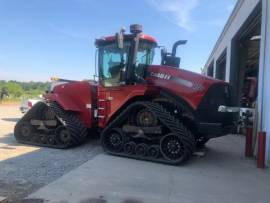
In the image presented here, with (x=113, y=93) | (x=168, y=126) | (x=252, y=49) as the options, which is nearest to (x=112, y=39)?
(x=113, y=93)

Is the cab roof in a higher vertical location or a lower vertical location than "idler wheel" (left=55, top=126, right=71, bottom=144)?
higher

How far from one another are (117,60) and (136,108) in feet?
4.68

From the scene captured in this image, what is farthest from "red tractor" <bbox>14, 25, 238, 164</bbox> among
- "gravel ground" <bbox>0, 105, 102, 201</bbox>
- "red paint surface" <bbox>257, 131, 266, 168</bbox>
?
"red paint surface" <bbox>257, 131, 266, 168</bbox>

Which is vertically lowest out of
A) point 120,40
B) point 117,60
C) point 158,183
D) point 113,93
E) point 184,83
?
point 158,183

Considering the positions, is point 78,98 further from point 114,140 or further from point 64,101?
point 114,140

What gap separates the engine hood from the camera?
732 centimetres

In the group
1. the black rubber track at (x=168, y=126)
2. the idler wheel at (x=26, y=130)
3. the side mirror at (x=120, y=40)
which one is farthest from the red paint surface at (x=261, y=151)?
the idler wheel at (x=26, y=130)

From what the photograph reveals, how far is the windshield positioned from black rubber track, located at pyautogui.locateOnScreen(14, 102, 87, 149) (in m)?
1.35

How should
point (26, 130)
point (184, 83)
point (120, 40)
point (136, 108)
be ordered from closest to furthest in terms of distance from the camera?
1. point (184, 83)
2. point (120, 40)
3. point (136, 108)
4. point (26, 130)

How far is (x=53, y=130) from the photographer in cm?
918

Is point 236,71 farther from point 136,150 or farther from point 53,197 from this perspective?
point 53,197

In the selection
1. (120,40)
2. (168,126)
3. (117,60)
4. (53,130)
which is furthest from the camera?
(53,130)

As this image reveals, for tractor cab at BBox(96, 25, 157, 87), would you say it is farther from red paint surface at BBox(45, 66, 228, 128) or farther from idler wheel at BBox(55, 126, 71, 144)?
idler wheel at BBox(55, 126, 71, 144)

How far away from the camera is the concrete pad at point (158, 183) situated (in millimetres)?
5016
